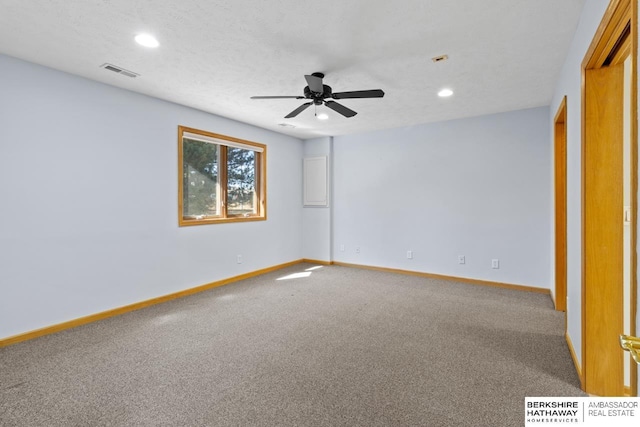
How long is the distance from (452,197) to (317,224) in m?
2.52

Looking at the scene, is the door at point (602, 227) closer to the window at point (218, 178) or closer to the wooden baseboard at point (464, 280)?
the wooden baseboard at point (464, 280)

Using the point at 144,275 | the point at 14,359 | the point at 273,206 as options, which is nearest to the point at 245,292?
the point at 144,275

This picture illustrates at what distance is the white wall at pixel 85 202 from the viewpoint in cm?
279

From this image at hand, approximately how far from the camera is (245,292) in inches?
168

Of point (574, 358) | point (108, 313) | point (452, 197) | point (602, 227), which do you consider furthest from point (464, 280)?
point (108, 313)

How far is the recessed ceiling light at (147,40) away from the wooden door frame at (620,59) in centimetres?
281

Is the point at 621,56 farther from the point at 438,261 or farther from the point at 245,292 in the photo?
the point at 245,292

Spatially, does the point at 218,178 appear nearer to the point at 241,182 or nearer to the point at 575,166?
the point at 241,182

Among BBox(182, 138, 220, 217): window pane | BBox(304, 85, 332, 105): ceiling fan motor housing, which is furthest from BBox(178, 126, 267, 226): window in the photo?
BBox(304, 85, 332, 105): ceiling fan motor housing

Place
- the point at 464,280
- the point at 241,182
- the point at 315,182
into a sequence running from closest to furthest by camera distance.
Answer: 1. the point at 464,280
2. the point at 241,182
3. the point at 315,182

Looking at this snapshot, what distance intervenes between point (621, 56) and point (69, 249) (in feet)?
14.8

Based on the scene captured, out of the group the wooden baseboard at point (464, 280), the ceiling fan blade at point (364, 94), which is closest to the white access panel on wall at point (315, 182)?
the wooden baseboard at point (464, 280)

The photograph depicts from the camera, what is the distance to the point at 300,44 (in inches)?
100

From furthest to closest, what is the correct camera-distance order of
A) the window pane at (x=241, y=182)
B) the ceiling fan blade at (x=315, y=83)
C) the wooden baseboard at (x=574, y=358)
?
the window pane at (x=241, y=182) < the ceiling fan blade at (x=315, y=83) < the wooden baseboard at (x=574, y=358)
